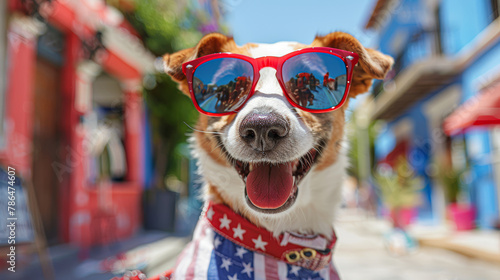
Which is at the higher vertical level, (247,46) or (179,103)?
(179,103)

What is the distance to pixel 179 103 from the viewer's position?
8.03 m

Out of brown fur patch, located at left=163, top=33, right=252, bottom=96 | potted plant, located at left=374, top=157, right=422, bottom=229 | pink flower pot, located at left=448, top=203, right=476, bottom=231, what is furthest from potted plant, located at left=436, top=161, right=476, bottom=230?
brown fur patch, located at left=163, top=33, right=252, bottom=96

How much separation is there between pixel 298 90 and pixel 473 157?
9.76m

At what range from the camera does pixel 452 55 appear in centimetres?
1117

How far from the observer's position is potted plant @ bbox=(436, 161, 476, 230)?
9445 millimetres

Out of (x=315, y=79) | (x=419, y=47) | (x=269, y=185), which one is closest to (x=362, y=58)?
(x=315, y=79)

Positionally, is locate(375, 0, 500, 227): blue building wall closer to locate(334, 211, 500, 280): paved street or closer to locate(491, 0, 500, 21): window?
locate(491, 0, 500, 21): window

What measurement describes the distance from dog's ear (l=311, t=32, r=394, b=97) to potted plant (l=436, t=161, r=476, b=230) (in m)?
9.02

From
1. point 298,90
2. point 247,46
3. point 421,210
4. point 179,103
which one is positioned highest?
point 179,103

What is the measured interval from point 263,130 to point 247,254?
427mm

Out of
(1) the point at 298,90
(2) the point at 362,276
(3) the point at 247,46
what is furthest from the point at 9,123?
(2) the point at 362,276

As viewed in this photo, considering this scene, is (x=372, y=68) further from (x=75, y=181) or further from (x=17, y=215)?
(x=75, y=181)

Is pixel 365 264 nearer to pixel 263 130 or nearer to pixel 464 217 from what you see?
pixel 464 217

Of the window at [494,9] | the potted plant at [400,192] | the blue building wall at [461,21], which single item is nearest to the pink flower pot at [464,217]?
the potted plant at [400,192]
